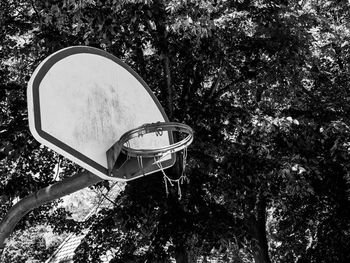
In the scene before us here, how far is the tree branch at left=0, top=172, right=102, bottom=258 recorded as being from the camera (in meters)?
4.65

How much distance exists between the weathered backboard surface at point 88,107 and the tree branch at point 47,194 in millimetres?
245

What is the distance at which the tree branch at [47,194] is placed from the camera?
15.3 feet

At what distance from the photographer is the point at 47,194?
490 centimetres

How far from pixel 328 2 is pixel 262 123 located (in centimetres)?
306

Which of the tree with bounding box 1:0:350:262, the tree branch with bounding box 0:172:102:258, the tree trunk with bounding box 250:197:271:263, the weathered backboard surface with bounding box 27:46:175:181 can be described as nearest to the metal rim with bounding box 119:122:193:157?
the weathered backboard surface with bounding box 27:46:175:181

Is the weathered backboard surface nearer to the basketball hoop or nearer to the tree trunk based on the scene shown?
the basketball hoop

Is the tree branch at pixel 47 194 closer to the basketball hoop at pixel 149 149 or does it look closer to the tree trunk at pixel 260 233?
the basketball hoop at pixel 149 149

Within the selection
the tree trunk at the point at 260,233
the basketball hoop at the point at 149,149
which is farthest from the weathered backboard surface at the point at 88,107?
the tree trunk at the point at 260,233

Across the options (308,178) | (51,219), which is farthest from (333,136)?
(51,219)

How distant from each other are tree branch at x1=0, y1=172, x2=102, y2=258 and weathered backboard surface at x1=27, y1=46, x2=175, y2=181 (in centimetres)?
25

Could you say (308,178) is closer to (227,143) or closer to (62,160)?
(227,143)

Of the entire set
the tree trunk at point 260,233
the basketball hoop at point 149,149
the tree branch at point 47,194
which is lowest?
the tree branch at point 47,194

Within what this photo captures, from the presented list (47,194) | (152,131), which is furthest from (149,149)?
(47,194)

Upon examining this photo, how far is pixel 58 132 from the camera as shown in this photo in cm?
418
